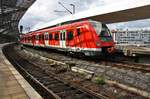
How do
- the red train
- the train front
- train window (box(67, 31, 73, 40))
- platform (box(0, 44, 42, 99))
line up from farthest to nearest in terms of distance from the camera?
train window (box(67, 31, 73, 40)) → the train front → the red train → platform (box(0, 44, 42, 99))

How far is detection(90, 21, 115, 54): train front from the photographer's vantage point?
16.2 metres

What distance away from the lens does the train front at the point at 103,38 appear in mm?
16188

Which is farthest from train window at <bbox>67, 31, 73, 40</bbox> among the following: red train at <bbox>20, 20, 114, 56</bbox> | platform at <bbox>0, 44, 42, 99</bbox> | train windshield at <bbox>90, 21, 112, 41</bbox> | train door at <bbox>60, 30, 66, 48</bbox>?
platform at <bbox>0, 44, 42, 99</bbox>

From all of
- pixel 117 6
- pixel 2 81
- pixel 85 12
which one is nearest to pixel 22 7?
pixel 85 12

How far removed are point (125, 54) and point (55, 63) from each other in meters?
5.75

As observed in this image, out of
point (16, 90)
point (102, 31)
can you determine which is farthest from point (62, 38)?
point (16, 90)

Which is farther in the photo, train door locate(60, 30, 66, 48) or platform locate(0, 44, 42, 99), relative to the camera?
train door locate(60, 30, 66, 48)

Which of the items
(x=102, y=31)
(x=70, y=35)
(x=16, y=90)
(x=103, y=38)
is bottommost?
(x=16, y=90)

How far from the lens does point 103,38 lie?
54.5 ft

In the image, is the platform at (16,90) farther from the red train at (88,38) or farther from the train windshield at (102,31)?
the train windshield at (102,31)

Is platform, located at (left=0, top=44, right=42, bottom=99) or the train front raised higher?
the train front

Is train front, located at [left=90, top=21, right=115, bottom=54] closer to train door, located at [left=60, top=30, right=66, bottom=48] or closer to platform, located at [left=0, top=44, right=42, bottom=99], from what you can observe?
train door, located at [left=60, top=30, right=66, bottom=48]

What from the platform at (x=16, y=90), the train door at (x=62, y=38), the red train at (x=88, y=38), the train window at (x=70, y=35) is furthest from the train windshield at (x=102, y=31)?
the platform at (x=16, y=90)

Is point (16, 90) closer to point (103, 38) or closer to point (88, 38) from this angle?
point (88, 38)
